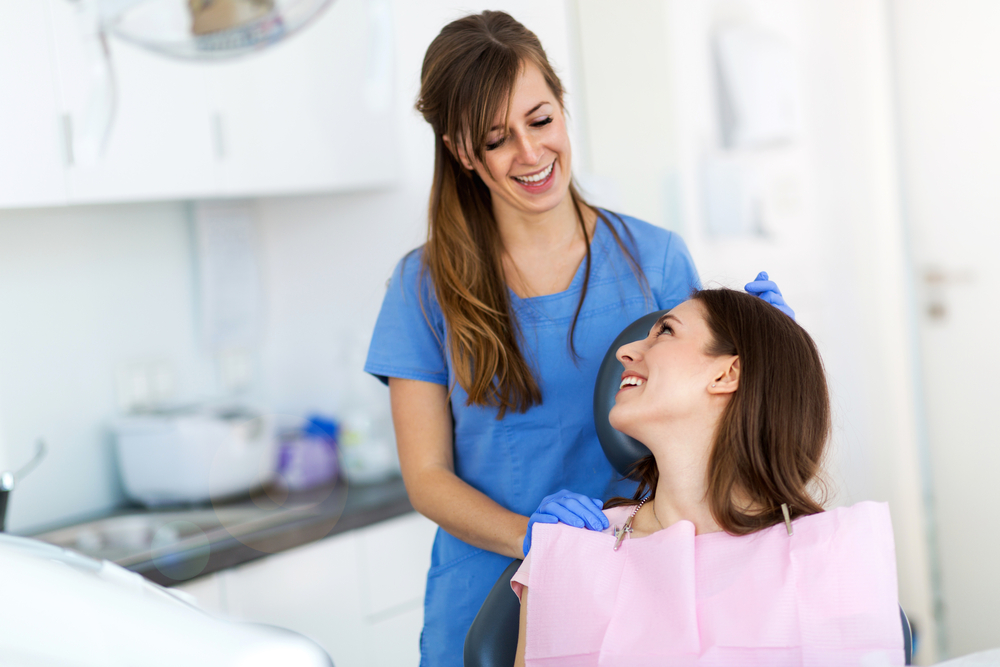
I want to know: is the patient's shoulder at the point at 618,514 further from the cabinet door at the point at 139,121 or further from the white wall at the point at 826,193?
the white wall at the point at 826,193

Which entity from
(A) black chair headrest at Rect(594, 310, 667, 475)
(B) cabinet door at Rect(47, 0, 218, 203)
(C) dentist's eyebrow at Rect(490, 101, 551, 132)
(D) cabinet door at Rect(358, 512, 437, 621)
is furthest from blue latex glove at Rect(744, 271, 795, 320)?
(B) cabinet door at Rect(47, 0, 218, 203)

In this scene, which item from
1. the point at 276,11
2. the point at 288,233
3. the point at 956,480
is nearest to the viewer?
the point at 276,11

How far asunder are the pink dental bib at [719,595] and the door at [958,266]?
197cm

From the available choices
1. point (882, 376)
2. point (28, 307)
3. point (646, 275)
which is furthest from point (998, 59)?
point (28, 307)

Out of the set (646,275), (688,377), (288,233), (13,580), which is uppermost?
(288,233)

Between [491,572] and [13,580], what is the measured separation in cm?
69

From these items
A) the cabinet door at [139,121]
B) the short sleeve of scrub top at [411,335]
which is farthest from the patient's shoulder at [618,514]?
the cabinet door at [139,121]

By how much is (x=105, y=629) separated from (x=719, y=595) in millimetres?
678

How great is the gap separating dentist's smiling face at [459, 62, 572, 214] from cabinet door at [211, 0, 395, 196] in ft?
3.13

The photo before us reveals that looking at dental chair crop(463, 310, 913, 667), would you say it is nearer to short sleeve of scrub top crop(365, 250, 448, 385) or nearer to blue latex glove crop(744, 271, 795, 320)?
blue latex glove crop(744, 271, 795, 320)

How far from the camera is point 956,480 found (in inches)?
112

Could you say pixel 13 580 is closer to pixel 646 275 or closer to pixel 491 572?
pixel 491 572

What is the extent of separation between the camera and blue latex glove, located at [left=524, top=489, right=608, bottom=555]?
3.83 feet

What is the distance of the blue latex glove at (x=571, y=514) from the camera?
117 cm
